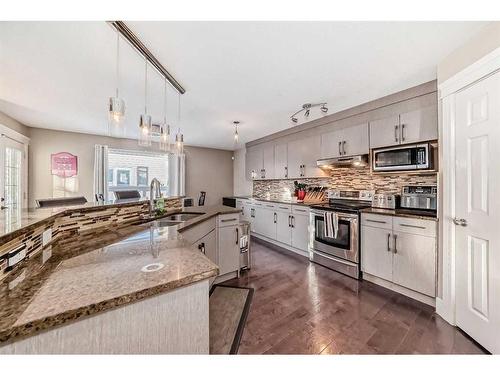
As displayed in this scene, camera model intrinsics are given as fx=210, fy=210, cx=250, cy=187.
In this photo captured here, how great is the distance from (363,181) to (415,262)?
1.40m

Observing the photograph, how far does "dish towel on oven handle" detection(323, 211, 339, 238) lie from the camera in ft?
9.61

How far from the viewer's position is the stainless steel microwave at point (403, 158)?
2.37 m

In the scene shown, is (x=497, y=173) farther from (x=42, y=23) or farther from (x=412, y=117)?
(x=42, y=23)

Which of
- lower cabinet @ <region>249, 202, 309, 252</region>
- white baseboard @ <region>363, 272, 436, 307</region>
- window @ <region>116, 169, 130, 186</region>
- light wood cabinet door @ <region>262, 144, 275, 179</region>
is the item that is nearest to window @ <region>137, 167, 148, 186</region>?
window @ <region>116, 169, 130, 186</region>

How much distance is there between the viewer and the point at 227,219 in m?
2.79

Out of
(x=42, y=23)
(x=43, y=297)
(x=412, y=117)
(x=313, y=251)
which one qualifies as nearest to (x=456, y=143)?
(x=412, y=117)

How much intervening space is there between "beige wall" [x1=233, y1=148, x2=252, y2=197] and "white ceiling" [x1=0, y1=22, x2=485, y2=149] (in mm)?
3019

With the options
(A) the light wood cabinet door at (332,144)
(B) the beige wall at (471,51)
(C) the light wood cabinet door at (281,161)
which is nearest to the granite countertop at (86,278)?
(B) the beige wall at (471,51)

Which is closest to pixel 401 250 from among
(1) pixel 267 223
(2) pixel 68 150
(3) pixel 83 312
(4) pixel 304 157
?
(4) pixel 304 157

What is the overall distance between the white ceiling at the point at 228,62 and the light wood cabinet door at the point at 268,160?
63.4 inches

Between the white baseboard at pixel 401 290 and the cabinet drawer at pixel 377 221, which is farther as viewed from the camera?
the cabinet drawer at pixel 377 221

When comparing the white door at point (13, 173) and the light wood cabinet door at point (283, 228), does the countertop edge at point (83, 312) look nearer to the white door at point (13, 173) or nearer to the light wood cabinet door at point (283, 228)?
the light wood cabinet door at point (283, 228)

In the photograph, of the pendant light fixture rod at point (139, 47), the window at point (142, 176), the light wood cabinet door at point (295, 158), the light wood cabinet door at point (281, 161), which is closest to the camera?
the pendant light fixture rod at point (139, 47)

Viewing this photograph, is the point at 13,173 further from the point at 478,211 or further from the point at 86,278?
the point at 478,211
